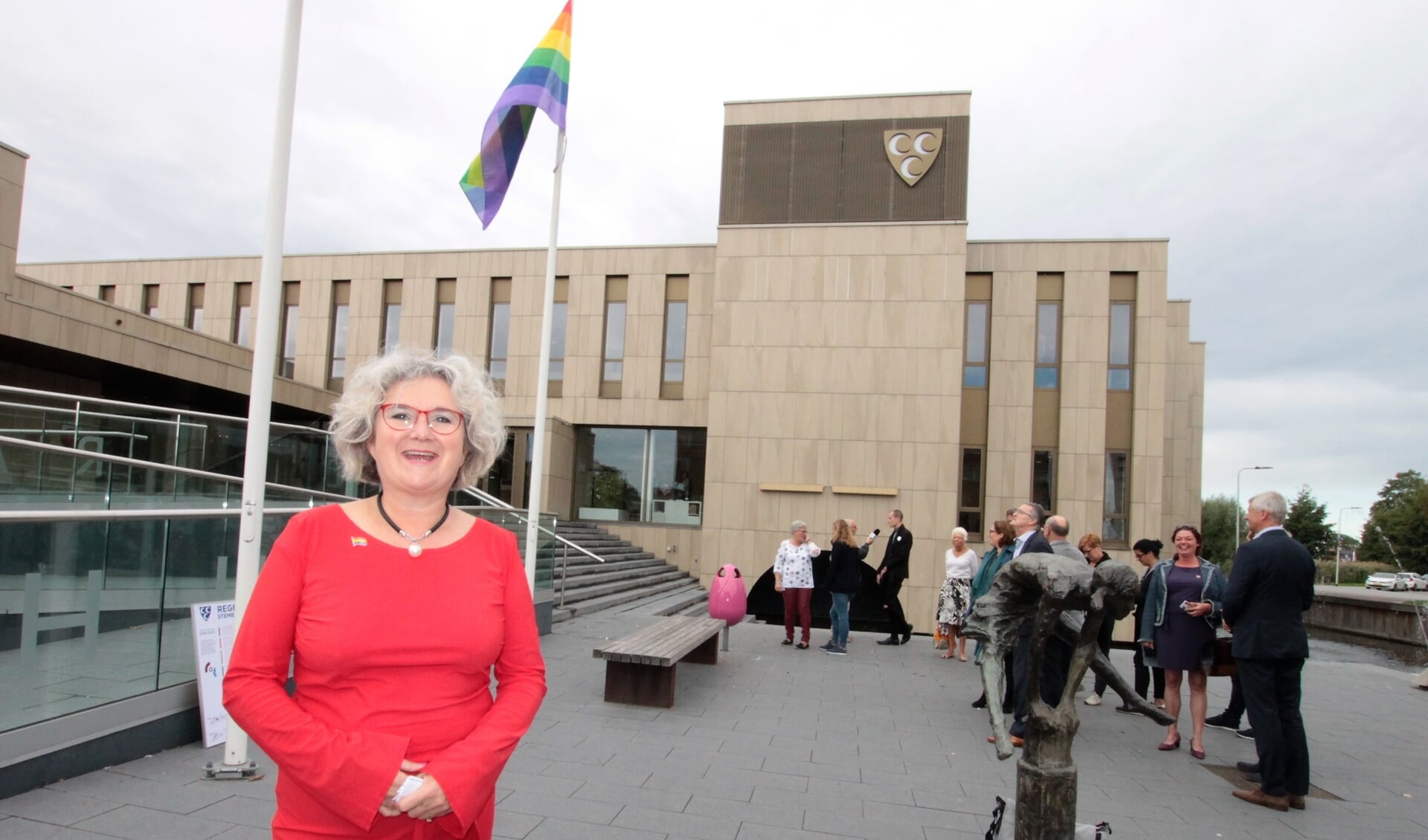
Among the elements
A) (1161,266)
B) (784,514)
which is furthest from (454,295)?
(1161,266)

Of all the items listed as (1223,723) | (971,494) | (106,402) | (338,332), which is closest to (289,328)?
(338,332)

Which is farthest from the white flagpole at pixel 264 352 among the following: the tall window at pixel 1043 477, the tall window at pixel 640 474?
the tall window at pixel 1043 477

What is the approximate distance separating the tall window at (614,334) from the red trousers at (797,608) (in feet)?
45.5

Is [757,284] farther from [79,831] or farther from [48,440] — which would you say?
[79,831]

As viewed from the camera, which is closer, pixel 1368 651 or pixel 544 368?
pixel 544 368

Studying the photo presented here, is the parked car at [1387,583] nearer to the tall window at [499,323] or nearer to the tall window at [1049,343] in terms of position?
the tall window at [1049,343]

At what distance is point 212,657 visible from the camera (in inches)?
208

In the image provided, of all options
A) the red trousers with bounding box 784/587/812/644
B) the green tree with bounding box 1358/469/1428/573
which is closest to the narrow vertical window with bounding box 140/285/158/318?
the red trousers with bounding box 784/587/812/644

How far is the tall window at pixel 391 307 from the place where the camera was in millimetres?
25219

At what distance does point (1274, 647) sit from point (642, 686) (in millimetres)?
4750

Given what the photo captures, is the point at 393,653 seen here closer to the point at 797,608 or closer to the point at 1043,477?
the point at 797,608

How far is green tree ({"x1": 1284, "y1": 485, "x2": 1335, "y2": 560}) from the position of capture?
66.5 m

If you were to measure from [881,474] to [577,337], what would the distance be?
966cm

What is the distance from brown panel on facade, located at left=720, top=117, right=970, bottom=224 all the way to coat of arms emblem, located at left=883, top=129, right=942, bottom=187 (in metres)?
0.11
